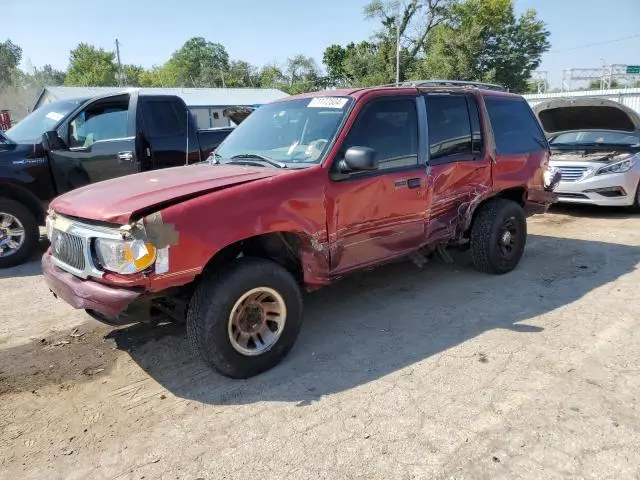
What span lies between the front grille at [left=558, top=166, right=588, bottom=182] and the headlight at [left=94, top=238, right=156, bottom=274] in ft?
25.5

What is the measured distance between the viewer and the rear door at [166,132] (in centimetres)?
695

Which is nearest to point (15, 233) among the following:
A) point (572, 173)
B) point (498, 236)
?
point (498, 236)

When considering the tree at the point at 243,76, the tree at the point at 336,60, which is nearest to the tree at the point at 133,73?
the tree at the point at 243,76

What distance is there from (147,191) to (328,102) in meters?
1.69

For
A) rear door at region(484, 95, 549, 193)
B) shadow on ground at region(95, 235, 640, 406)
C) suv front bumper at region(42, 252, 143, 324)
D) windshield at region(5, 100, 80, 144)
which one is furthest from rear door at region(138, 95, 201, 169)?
rear door at region(484, 95, 549, 193)

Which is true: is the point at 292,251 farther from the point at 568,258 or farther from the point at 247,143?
the point at 568,258

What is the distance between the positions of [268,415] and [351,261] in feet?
4.70

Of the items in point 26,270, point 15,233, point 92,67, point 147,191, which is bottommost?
point 26,270

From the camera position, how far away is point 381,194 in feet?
13.0

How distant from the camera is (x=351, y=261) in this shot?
3910mm

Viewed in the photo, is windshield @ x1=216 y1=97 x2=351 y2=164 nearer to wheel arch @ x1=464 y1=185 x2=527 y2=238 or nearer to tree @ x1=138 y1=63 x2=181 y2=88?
wheel arch @ x1=464 y1=185 x2=527 y2=238

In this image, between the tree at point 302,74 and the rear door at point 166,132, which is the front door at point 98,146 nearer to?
the rear door at point 166,132

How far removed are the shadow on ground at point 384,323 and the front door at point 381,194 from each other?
59cm

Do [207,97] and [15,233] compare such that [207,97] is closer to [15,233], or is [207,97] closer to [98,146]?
[98,146]
